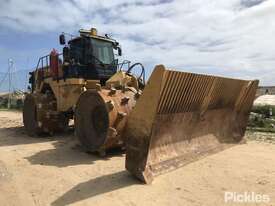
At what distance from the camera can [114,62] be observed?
10.3 m

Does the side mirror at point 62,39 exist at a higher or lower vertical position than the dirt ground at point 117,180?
higher

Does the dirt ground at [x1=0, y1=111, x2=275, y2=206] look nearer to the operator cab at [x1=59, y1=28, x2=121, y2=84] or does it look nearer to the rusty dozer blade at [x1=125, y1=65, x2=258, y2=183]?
the rusty dozer blade at [x1=125, y1=65, x2=258, y2=183]

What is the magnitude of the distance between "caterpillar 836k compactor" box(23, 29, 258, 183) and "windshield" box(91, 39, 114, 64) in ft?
0.09

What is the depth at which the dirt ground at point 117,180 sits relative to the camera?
4738 millimetres

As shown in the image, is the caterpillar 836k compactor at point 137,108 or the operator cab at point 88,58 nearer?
the caterpillar 836k compactor at point 137,108

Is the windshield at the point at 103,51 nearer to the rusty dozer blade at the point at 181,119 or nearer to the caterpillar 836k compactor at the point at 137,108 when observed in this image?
the caterpillar 836k compactor at the point at 137,108

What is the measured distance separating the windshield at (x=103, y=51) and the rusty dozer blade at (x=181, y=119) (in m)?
3.74

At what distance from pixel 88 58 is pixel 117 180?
5033 millimetres

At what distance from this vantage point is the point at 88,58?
984 cm

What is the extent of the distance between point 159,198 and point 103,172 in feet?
5.16

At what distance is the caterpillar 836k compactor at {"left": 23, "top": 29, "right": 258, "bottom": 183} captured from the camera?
5.35 meters

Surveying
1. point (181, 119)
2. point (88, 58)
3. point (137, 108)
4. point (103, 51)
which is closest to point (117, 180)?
point (137, 108)

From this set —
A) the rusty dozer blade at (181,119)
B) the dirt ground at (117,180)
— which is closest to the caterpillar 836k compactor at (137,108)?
the rusty dozer blade at (181,119)

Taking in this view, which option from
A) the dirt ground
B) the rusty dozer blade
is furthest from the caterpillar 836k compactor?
the dirt ground
